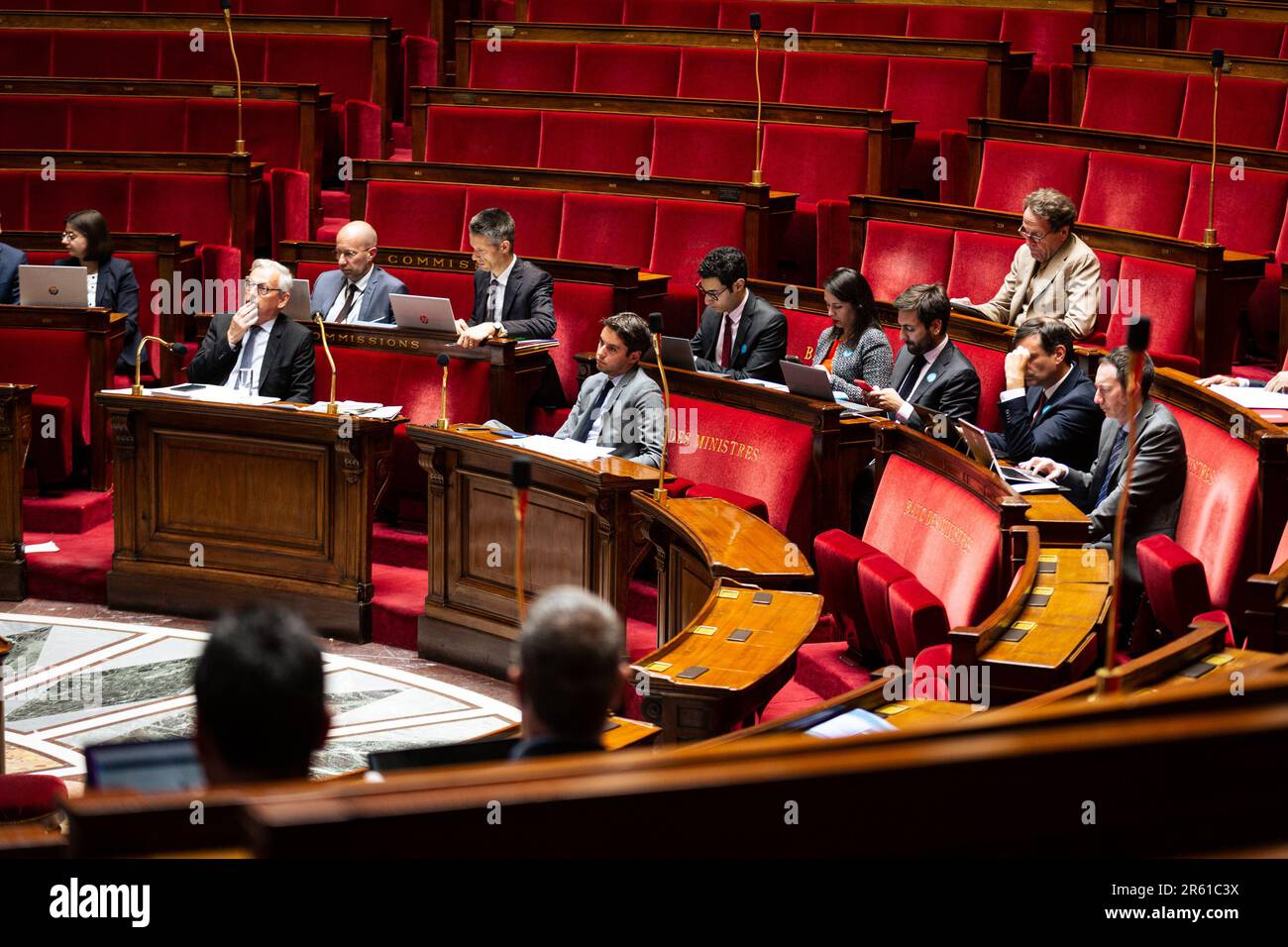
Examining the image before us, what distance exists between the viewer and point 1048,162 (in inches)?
125

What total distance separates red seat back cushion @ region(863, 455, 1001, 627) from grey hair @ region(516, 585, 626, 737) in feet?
3.43

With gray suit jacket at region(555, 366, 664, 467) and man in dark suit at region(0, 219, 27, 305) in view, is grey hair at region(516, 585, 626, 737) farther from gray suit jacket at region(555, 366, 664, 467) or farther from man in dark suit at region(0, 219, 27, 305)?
man in dark suit at region(0, 219, 27, 305)

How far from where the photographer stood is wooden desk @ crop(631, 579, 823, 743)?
4.93ft

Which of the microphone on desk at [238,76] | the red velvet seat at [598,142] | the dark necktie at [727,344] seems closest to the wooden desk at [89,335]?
the microphone on desk at [238,76]

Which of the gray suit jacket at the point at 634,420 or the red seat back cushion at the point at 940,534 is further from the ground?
the gray suit jacket at the point at 634,420

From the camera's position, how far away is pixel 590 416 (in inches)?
102

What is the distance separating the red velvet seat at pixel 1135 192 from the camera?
303 cm

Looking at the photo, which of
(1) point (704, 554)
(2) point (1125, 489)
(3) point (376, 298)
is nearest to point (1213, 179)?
(1) point (704, 554)

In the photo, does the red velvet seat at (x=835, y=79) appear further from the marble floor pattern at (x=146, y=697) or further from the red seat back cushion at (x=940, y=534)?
the marble floor pattern at (x=146, y=697)

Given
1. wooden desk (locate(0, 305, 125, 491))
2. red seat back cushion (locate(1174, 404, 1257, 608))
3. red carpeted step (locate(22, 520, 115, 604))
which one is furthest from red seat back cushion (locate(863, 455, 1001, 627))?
wooden desk (locate(0, 305, 125, 491))

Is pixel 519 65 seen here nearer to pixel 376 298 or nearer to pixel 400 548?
pixel 376 298

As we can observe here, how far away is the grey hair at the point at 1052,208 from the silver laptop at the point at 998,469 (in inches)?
29.4

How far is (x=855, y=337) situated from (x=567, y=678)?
1.88 meters
